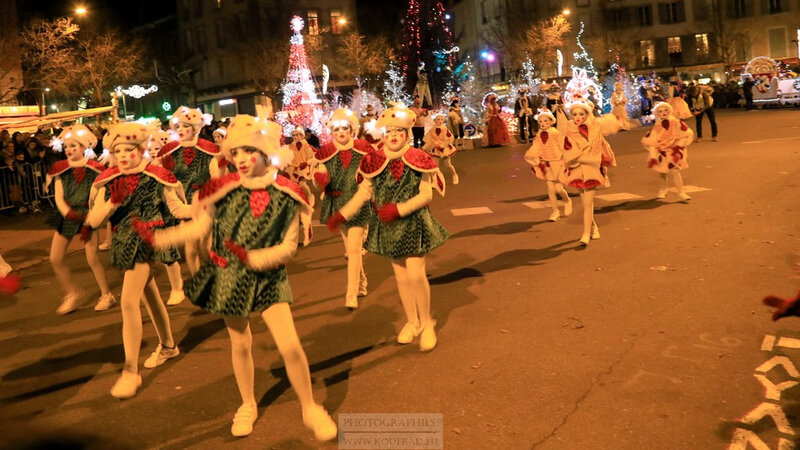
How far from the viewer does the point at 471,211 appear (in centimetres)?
1448

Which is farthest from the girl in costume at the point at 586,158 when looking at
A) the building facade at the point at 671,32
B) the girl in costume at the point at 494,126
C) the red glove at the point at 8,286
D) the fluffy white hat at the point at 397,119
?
the building facade at the point at 671,32

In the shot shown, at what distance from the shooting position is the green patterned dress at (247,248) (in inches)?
193

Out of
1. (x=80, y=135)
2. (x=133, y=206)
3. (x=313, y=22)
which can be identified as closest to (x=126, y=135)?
(x=133, y=206)

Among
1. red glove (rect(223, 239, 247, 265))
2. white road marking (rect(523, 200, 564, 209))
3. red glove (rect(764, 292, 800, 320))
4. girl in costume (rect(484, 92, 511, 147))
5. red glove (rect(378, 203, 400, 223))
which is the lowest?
white road marking (rect(523, 200, 564, 209))

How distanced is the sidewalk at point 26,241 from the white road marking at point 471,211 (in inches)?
270

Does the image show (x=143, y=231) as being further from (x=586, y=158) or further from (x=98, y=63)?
(x=98, y=63)

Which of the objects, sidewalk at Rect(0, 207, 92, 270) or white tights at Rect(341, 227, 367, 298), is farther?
sidewalk at Rect(0, 207, 92, 270)

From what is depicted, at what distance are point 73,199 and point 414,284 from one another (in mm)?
4498

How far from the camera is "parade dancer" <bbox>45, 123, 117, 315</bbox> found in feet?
28.0

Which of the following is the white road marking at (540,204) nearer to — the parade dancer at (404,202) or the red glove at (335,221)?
the parade dancer at (404,202)

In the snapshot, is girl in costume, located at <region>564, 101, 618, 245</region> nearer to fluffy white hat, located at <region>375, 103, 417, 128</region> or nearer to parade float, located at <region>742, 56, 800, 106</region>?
fluffy white hat, located at <region>375, 103, 417, 128</region>

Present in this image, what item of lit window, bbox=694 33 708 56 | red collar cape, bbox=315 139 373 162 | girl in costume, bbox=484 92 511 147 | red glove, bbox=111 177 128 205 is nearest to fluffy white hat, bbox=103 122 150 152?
red glove, bbox=111 177 128 205

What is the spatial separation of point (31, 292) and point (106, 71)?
103ft

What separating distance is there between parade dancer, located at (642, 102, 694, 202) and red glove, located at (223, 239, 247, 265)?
10.0m
